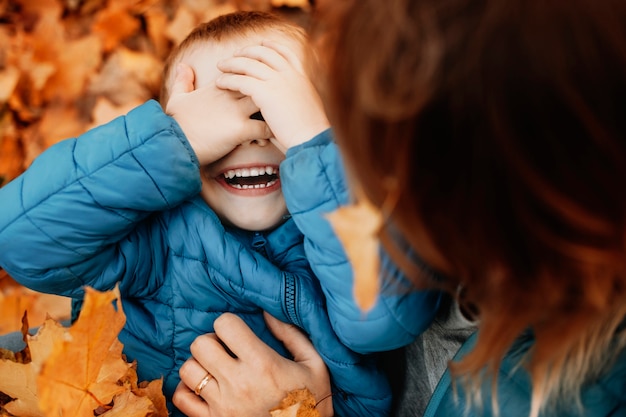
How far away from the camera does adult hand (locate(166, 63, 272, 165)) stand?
1105mm

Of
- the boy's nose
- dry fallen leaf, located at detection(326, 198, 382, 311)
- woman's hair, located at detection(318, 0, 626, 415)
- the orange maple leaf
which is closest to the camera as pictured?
woman's hair, located at detection(318, 0, 626, 415)

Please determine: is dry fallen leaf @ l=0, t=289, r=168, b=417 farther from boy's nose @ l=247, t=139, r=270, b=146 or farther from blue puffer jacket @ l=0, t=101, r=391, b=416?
boy's nose @ l=247, t=139, r=270, b=146

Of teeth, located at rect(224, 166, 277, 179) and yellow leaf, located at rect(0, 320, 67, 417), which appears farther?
teeth, located at rect(224, 166, 277, 179)

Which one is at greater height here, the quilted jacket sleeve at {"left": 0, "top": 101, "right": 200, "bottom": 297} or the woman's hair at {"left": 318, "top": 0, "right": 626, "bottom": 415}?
the woman's hair at {"left": 318, "top": 0, "right": 626, "bottom": 415}

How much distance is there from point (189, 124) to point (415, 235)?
625 millimetres

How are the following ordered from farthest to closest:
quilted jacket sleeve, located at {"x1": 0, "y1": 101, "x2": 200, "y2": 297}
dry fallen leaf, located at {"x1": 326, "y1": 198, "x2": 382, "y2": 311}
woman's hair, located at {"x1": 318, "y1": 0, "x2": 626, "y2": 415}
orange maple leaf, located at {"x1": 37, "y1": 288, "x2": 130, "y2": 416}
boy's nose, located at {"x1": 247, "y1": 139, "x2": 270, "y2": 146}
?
boy's nose, located at {"x1": 247, "y1": 139, "x2": 270, "y2": 146}, quilted jacket sleeve, located at {"x1": 0, "y1": 101, "x2": 200, "y2": 297}, orange maple leaf, located at {"x1": 37, "y1": 288, "x2": 130, "y2": 416}, dry fallen leaf, located at {"x1": 326, "y1": 198, "x2": 382, "y2": 311}, woman's hair, located at {"x1": 318, "y1": 0, "x2": 626, "y2": 415}

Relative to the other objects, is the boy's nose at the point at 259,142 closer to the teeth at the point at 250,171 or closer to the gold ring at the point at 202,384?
the teeth at the point at 250,171

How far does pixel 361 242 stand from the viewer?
716 mm

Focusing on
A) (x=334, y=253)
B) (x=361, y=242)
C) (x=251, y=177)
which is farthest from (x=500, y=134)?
(x=251, y=177)

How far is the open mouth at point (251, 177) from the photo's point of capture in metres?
1.20

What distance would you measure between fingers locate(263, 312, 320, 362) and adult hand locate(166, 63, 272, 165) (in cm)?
37

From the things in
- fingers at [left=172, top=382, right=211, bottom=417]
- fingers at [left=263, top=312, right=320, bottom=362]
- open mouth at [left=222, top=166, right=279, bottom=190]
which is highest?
open mouth at [left=222, top=166, right=279, bottom=190]

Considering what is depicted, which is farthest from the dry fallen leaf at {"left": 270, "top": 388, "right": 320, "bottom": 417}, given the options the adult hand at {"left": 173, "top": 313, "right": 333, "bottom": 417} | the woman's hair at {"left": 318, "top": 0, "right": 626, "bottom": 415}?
the woman's hair at {"left": 318, "top": 0, "right": 626, "bottom": 415}

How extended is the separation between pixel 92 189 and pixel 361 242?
0.57 m
